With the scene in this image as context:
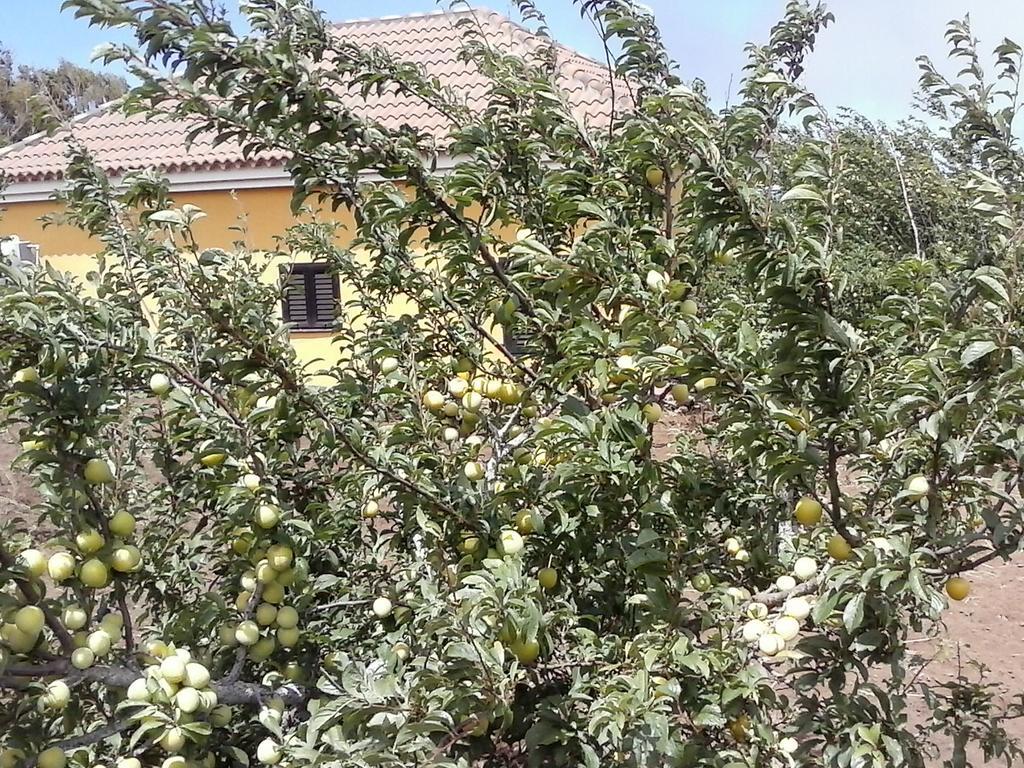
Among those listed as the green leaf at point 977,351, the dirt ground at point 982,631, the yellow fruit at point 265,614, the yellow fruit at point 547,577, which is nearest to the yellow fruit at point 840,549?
the green leaf at point 977,351

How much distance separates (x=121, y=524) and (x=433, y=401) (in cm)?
88

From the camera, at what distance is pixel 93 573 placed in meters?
1.73

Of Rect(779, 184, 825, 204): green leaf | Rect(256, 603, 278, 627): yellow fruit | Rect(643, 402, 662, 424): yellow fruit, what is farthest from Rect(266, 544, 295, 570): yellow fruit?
Rect(779, 184, 825, 204): green leaf

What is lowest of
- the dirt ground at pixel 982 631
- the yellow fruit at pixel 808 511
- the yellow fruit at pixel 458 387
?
the dirt ground at pixel 982 631

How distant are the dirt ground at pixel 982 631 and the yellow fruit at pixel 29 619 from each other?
2.93m

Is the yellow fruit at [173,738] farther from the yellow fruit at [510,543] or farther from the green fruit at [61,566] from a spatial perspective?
the yellow fruit at [510,543]

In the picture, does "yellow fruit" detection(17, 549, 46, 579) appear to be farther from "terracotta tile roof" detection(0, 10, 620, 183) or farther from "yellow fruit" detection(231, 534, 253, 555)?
"terracotta tile roof" detection(0, 10, 620, 183)

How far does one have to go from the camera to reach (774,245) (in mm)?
1443

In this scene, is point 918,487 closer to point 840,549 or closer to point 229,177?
point 840,549

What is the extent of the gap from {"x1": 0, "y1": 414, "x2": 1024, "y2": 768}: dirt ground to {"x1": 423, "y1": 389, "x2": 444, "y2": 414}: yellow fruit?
1.94 meters

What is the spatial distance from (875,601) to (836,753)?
333 mm

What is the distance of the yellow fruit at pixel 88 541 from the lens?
175cm

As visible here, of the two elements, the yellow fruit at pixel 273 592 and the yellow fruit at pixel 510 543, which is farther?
the yellow fruit at pixel 273 592

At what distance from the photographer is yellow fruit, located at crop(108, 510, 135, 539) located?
1816 mm
